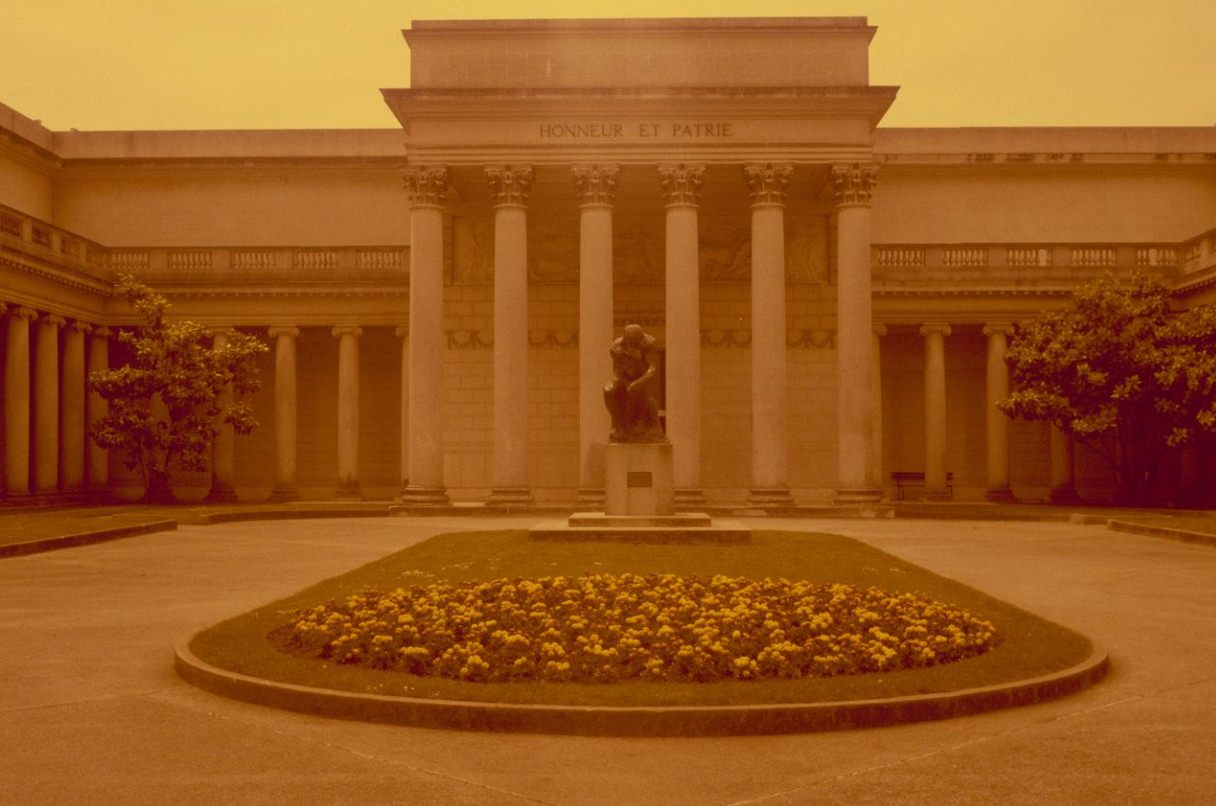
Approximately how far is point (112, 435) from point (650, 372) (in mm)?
30610

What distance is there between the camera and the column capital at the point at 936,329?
5747cm

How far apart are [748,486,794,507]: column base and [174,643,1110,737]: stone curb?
33136 mm

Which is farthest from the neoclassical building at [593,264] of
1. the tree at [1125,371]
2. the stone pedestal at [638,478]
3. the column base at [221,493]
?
the stone pedestal at [638,478]

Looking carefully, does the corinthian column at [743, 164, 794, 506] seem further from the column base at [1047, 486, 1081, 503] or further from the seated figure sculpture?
the column base at [1047, 486, 1081, 503]

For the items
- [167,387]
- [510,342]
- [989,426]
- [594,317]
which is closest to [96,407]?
[167,387]

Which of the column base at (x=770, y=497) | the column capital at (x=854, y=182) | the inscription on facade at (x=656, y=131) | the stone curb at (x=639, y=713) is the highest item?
the inscription on facade at (x=656, y=131)

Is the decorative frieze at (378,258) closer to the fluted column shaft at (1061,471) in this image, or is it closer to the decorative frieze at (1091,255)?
the decorative frieze at (1091,255)

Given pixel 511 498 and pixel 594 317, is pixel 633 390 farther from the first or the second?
pixel 511 498

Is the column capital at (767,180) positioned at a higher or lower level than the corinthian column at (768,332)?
higher

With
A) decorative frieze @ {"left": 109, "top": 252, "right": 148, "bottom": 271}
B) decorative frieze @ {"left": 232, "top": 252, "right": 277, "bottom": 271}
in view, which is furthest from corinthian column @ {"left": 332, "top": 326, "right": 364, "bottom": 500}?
decorative frieze @ {"left": 109, "top": 252, "right": 148, "bottom": 271}

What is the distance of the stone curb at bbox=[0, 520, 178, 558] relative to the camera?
2923cm

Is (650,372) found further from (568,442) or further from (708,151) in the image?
(568,442)

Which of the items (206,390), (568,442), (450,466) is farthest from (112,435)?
(568,442)

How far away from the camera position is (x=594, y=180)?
4750 cm
